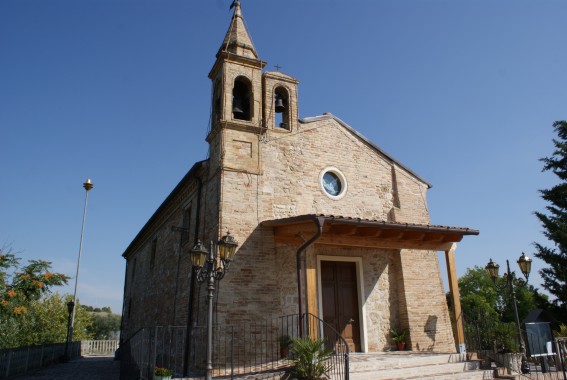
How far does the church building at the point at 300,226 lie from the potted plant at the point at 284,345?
0.67 meters

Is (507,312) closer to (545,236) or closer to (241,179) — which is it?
(545,236)

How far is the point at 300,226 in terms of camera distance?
9.62 m

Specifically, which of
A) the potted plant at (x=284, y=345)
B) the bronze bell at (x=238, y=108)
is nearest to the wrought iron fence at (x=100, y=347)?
the bronze bell at (x=238, y=108)

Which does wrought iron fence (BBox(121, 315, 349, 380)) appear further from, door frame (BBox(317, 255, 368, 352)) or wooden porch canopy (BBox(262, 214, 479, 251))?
wooden porch canopy (BBox(262, 214, 479, 251))

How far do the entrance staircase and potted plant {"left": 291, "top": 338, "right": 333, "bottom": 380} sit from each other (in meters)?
0.75

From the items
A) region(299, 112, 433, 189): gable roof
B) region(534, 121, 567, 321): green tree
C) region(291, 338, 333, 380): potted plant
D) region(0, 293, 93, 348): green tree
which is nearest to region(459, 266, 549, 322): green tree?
region(534, 121, 567, 321): green tree

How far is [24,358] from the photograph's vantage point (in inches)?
532

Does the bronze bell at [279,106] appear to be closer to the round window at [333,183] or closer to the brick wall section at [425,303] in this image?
the round window at [333,183]

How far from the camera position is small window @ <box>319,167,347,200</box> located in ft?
39.9

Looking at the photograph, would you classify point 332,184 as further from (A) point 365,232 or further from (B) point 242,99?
(B) point 242,99

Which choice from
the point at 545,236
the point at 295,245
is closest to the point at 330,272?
the point at 295,245

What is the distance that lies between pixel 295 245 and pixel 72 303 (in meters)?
14.5

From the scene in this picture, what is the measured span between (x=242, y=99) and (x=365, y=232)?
5.47 meters

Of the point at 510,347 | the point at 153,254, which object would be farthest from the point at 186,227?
the point at 510,347
